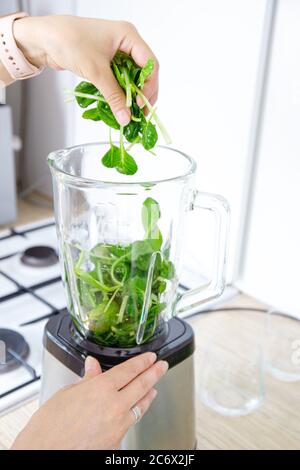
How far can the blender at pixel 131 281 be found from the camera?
0.52 m

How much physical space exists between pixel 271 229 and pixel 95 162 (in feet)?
1.18

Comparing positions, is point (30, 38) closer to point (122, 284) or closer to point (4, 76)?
point (4, 76)

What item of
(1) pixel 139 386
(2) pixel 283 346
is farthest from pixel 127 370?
(2) pixel 283 346

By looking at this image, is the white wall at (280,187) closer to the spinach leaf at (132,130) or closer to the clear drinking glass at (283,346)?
the clear drinking glass at (283,346)

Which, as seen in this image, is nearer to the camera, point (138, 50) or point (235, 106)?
point (138, 50)

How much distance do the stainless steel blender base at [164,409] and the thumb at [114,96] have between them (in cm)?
25

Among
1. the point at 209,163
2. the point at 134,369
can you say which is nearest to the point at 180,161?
the point at 134,369

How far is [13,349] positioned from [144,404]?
0.83 ft

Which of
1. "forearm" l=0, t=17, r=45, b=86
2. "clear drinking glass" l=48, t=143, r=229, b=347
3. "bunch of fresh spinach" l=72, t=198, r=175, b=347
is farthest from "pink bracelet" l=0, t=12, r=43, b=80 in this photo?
"bunch of fresh spinach" l=72, t=198, r=175, b=347

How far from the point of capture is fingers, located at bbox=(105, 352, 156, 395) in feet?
1.72

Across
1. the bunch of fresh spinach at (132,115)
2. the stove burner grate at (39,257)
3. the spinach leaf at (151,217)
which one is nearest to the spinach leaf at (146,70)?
the bunch of fresh spinach at (132,115)

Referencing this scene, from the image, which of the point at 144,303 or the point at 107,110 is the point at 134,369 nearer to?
the point at 144,303

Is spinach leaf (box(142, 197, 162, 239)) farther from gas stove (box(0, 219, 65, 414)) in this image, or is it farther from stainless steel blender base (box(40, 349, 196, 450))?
gas stove (box(0, 219, 65, 414))

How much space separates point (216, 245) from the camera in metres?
0.59
